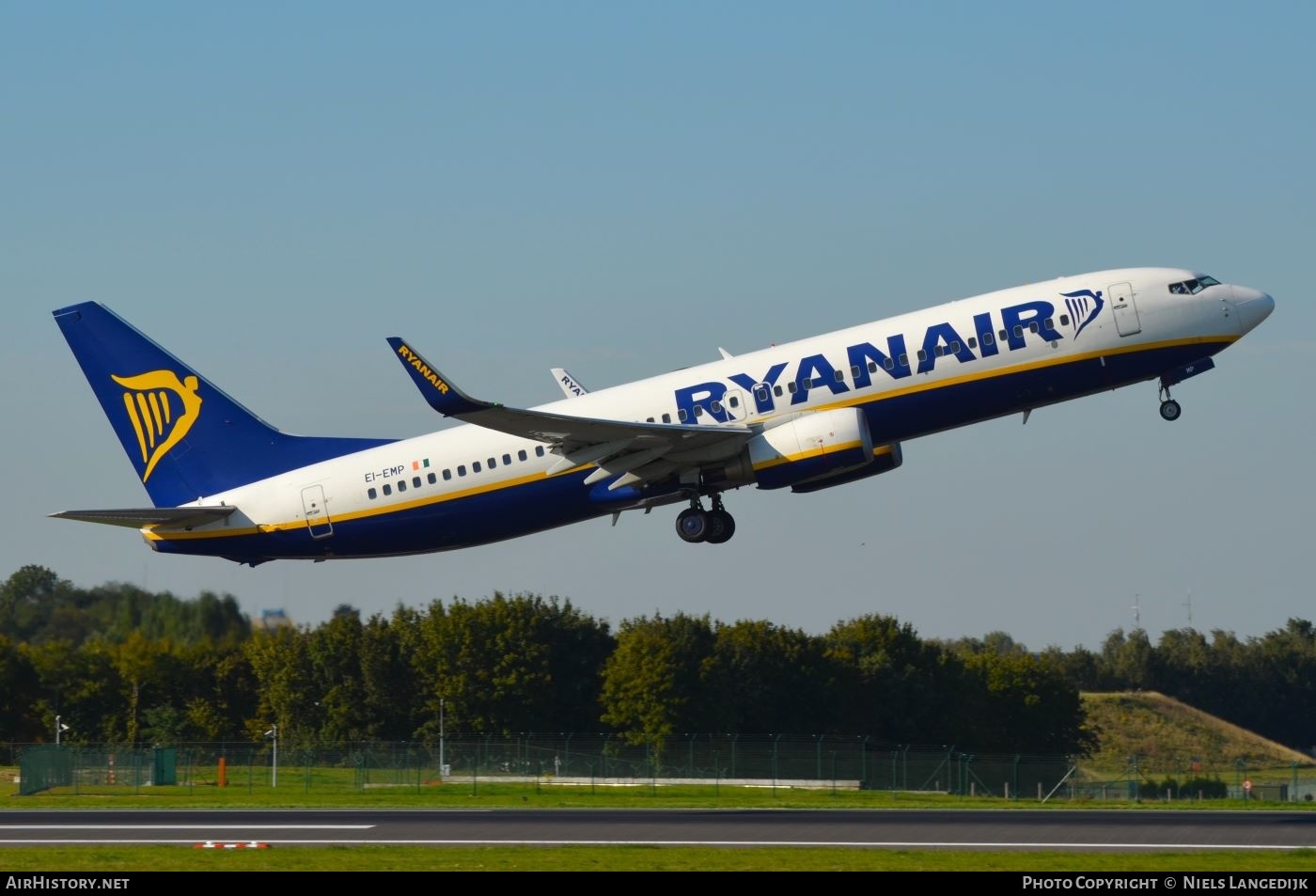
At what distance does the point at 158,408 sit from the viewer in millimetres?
52750

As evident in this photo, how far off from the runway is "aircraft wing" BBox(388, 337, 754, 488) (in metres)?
9.37

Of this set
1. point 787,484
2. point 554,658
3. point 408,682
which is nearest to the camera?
point 787,484

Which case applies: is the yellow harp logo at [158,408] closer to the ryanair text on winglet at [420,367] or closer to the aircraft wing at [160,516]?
the aircraft wing at [160,516]

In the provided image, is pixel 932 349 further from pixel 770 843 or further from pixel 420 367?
pixel 770 843

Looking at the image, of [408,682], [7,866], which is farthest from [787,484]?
[408,682]

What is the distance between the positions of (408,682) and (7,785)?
28.5m

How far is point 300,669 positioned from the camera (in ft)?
263

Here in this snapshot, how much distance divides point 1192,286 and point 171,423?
2984 centimetres

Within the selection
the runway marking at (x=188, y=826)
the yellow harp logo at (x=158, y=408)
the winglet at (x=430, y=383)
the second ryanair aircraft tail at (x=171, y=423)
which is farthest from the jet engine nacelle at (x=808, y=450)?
the yellow harp logo at (x=158, y=408)

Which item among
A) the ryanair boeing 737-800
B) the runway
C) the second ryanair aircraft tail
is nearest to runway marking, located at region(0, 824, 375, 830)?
the runway

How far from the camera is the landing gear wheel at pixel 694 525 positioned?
157 ft

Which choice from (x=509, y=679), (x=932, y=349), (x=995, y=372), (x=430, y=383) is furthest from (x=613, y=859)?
(x=509, y=679)

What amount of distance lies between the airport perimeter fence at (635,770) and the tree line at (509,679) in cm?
377

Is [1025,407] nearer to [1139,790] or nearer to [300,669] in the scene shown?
[1139,790]
